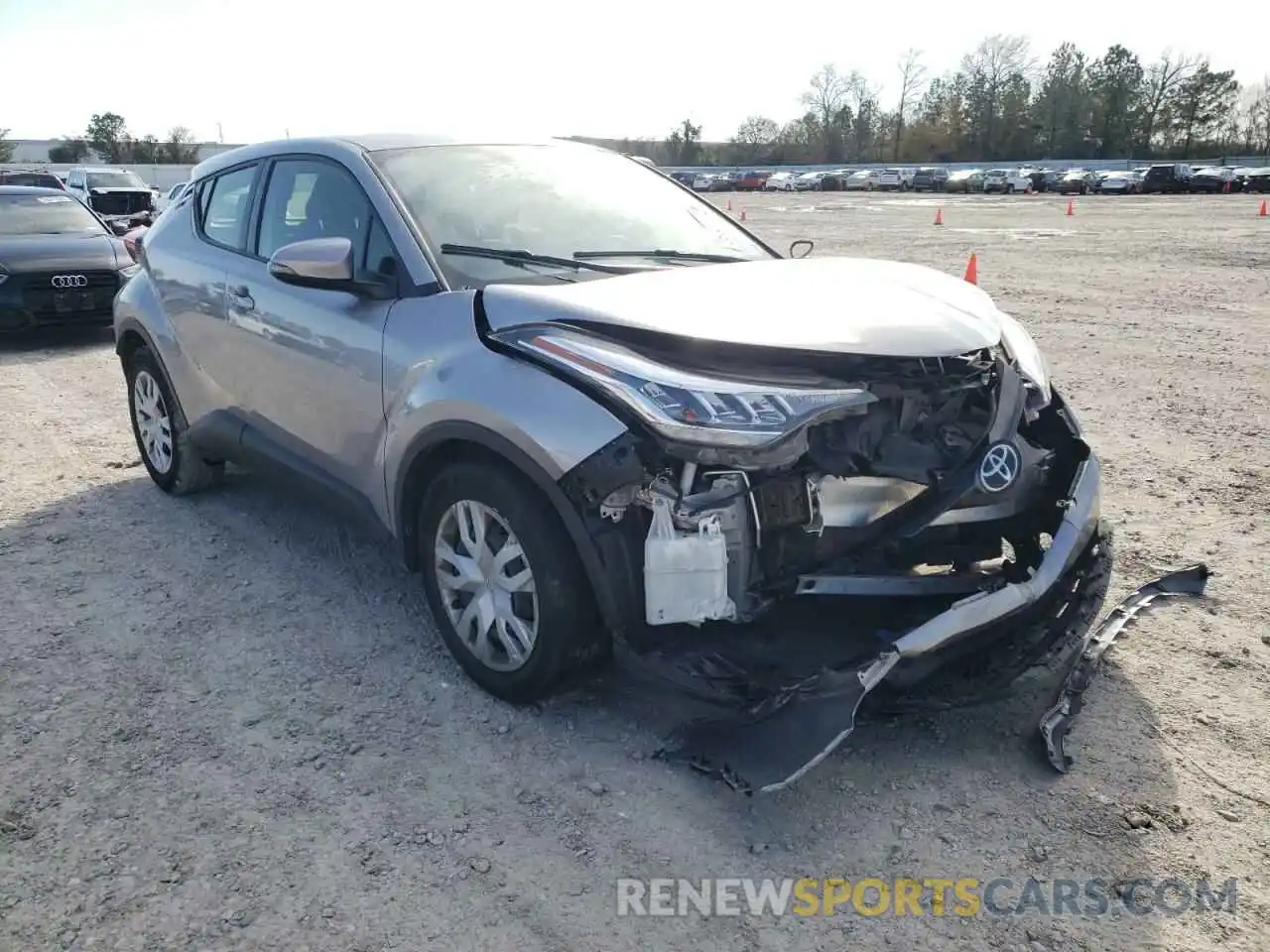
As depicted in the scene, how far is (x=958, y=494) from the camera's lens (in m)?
2.89

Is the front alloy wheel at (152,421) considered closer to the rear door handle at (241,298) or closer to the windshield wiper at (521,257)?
the rear door handle at (241,298)

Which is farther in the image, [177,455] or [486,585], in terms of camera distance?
[177,455]

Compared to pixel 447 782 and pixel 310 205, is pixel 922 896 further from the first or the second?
pixel 310 205

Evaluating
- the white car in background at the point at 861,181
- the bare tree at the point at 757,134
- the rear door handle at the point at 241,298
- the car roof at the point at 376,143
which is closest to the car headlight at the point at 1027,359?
the car roof at the point at 376,143

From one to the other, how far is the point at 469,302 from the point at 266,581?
6.36 ft

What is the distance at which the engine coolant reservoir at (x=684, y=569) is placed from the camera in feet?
8.90

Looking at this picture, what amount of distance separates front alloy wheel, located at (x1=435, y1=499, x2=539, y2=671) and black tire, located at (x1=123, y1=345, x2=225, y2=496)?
7.94 ft

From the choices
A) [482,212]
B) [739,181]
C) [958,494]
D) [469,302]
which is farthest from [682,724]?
[739,181]

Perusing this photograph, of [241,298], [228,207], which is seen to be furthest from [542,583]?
[228,207]

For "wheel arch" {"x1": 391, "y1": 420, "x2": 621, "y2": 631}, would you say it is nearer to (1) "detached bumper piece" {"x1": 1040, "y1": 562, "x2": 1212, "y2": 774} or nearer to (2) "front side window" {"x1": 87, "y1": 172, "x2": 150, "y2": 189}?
(1) "detached bumper piece" {"x1": 1040, "y1": 562, "x2": 1212, "y2": 774}

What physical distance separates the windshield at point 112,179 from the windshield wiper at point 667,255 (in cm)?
2252

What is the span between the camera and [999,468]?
2957 millimetres

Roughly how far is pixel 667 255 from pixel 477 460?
127cm

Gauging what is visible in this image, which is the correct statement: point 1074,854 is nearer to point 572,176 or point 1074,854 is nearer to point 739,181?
point 572,176
